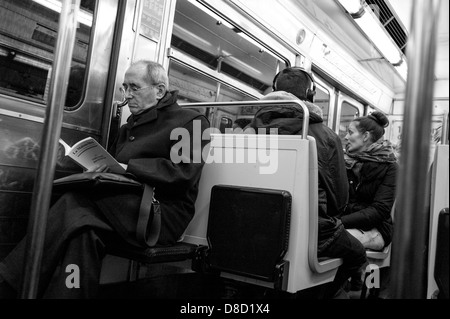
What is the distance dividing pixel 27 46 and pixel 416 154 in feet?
6.59

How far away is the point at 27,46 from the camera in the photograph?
2.14 meters

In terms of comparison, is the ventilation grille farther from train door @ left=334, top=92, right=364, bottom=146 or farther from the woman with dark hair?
the woman with dark hair

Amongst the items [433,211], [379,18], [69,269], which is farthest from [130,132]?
[379,18]

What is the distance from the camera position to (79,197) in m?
1.95

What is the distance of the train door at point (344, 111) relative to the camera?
5.58m

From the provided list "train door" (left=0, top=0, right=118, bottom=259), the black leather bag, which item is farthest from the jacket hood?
"train door" (left=0, top=0, right=118, bottom=259)

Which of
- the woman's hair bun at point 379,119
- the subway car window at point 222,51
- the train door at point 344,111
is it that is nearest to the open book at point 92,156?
the subway car window at point 222,51

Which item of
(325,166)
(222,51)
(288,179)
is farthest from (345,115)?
(288,179)

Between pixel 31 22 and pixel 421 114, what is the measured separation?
205cm

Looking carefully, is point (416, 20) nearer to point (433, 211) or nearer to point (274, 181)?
point (433, 211)

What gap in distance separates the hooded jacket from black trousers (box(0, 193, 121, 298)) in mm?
1072

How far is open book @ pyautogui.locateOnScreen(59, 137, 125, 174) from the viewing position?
1.93 metres

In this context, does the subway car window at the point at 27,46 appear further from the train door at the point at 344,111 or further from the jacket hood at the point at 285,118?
the train door at the point at 344,111

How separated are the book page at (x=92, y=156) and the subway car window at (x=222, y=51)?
3.84 ft
